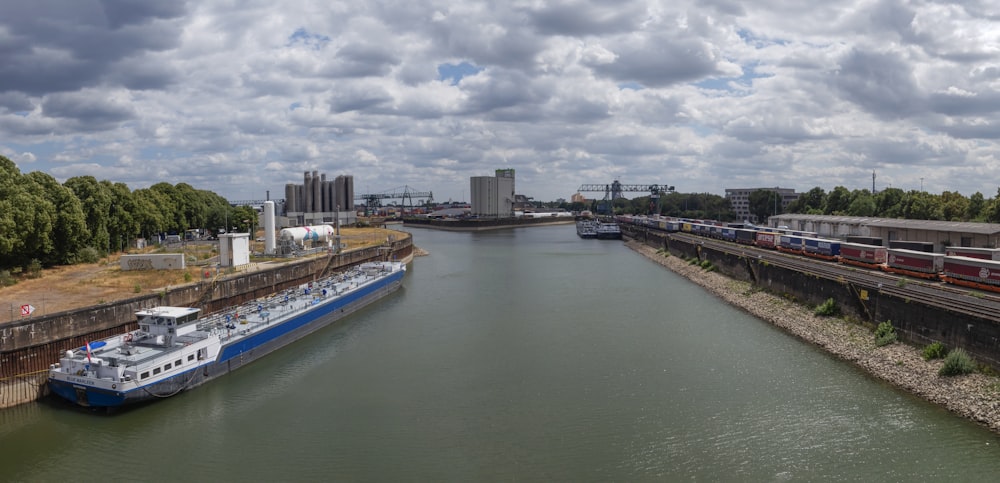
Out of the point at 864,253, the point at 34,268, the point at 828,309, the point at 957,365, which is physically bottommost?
the point at 957,365

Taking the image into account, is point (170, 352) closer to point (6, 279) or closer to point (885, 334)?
point (6, 279)

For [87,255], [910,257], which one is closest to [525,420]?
[910,257]

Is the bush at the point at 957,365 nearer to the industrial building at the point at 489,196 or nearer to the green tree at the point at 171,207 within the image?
the green tree at the point at 171,207

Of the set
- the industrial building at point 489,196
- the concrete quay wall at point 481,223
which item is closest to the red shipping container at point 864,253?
the concrete quay wall at point 481,223

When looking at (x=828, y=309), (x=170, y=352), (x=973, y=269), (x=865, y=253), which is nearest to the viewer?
(x=170, y=352)

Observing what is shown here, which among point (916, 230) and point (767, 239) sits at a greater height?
point (916, 230)

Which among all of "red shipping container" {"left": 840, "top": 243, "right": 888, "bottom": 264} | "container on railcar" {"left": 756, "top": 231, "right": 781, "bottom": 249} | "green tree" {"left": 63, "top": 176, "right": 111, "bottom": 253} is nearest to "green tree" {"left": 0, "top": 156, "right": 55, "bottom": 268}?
"green tree" {"left": 63, "top": 176, "right": 111, "bottom": 253}
